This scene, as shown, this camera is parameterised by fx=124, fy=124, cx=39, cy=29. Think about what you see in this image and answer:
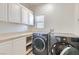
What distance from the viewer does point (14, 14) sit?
8.14 feet

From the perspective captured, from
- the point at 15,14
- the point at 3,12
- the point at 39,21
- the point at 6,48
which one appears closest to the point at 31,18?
the point at 39,21

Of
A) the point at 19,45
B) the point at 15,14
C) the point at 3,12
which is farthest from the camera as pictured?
the point at 15,14

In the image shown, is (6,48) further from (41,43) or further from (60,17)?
(60,17)

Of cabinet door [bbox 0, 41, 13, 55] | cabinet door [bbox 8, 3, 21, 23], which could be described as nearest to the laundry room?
cabinet door [bbox 8, 3, 21, 23]

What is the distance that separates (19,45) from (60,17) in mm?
954

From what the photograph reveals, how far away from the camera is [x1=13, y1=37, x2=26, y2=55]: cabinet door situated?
1773 mm

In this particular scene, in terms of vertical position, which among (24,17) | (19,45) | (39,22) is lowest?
(19,45)

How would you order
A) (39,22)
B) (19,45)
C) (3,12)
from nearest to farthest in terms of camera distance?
(19,45) → (3,12) → (39,22)

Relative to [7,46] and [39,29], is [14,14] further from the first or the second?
[7,46]

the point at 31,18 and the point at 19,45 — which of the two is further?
the point at 31,18

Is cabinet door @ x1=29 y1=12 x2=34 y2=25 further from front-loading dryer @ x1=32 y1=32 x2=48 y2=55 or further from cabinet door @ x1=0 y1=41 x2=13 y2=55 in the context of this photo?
cabinet door @ x1=0 y1=41 x2=13 y2=55

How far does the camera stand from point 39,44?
192cm
